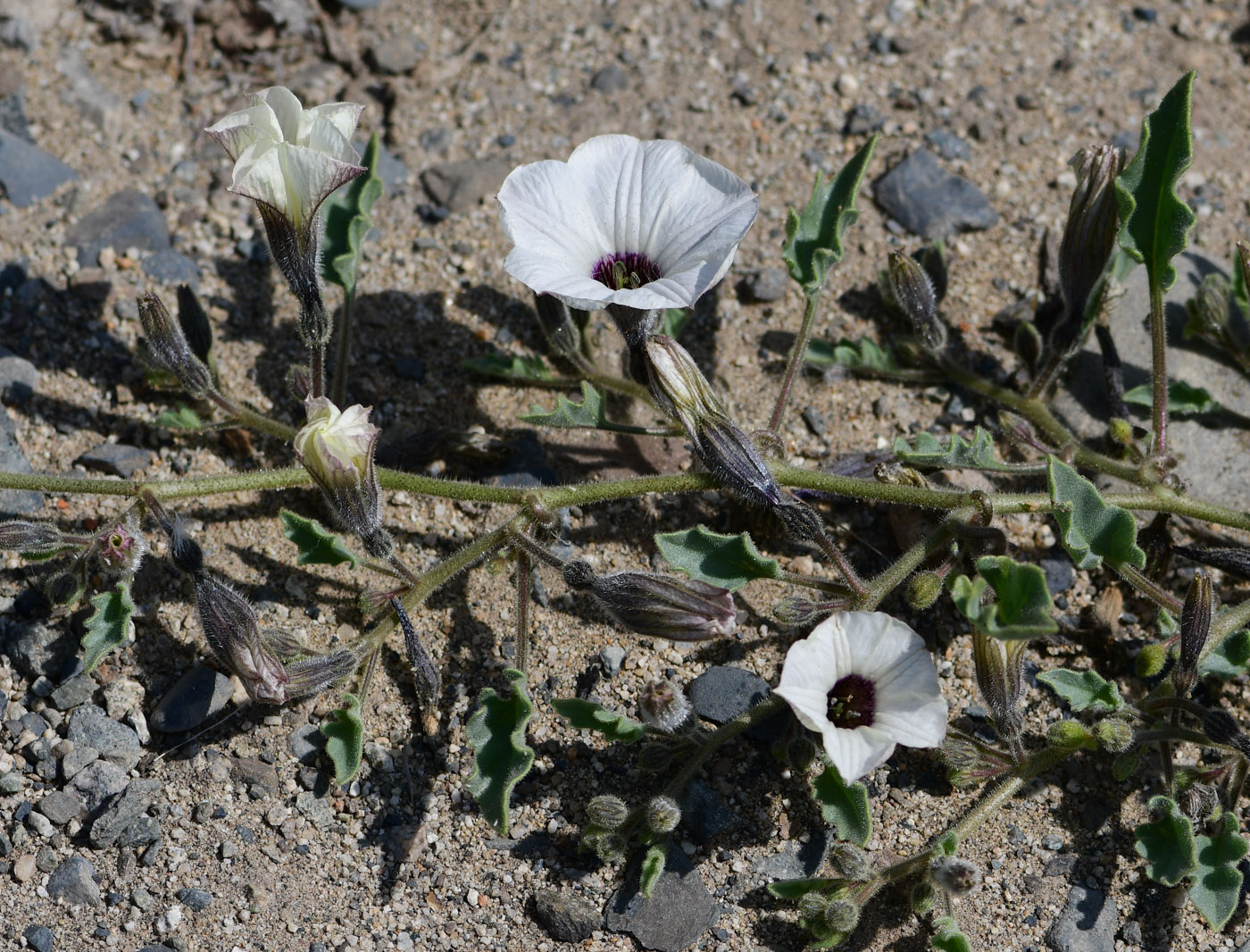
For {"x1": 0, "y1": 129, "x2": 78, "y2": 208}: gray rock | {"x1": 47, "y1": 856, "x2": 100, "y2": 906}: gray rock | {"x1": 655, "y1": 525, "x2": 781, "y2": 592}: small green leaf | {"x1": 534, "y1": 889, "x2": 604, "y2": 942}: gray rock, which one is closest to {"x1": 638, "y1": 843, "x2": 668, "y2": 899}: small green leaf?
{"x1": 534, "y1": 889, "x2": 604, "y2": 942}: gray rock

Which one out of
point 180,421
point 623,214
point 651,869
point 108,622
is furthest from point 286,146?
point 651,869

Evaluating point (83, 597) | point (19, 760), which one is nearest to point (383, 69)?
point (83, 597)

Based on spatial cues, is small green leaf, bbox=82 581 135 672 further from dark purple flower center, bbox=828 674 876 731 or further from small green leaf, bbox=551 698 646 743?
dark purple flower center, bbox=828 674 876 731

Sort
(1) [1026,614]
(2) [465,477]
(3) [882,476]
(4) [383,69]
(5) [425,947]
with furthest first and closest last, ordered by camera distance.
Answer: (4) [383,69] < (2) [465,477] < (3) [882,476] < (5) [425,947] < (1) [1026,614]

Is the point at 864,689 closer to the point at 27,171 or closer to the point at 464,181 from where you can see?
the point at 464,181

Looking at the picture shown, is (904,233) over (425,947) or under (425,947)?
over

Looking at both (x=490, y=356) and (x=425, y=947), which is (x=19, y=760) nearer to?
(x=425, y=947)

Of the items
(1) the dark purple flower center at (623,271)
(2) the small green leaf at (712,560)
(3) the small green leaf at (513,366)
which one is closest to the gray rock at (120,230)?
(3) the small green leaf at (513,366)
